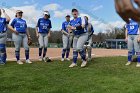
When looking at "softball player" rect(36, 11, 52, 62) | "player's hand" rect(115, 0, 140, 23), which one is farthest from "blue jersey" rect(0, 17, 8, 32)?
"player's hand" rect(115, 0, 140, 23)

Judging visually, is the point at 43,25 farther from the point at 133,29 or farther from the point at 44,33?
the point at 133,29

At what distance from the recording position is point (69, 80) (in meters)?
8.32

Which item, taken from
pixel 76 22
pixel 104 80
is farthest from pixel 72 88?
pixel 76 22

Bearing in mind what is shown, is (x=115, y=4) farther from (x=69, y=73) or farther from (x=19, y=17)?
(x=19, y=17)

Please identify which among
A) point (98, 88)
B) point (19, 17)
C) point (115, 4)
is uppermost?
point (19, 17)

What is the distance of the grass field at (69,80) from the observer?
7.05 meters

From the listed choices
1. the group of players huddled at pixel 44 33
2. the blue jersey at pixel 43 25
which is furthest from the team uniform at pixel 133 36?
the blue jersey at pixel 43 25

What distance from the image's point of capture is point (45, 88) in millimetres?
7234

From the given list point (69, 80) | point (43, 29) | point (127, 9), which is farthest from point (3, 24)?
point (127, 9)

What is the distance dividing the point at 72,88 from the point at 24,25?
19.2 ft

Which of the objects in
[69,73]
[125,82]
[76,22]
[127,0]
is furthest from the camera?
[76,22]

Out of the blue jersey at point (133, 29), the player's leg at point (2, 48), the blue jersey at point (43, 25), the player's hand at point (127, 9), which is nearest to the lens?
the player's hand at point (127, 9)

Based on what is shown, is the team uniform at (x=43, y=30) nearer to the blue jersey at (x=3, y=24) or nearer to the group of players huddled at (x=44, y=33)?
the group of players huddled at (x=44, y=33)

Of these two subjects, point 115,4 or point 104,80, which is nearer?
point 115,4
